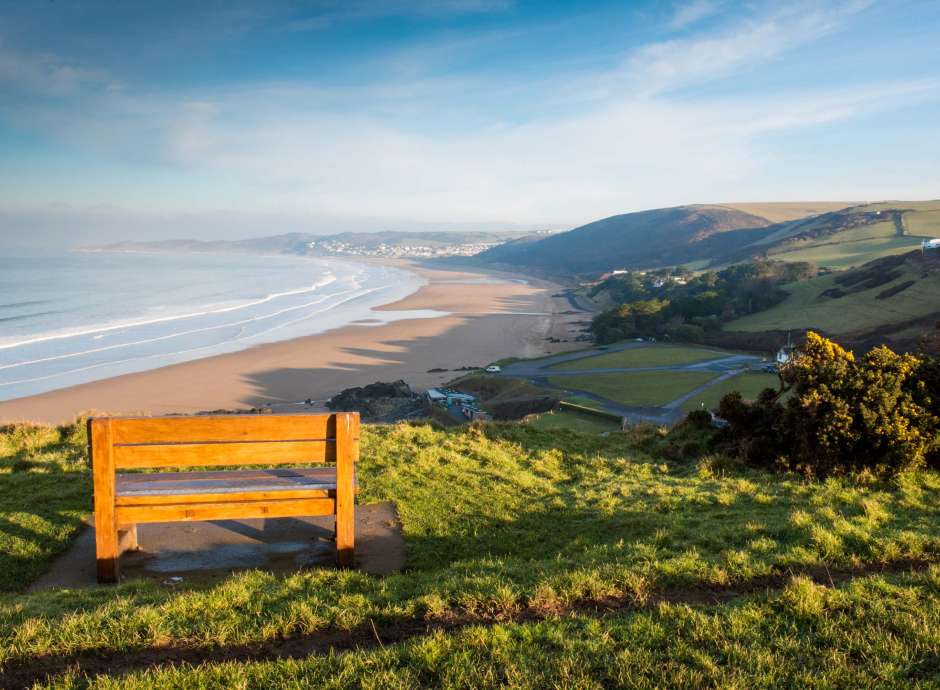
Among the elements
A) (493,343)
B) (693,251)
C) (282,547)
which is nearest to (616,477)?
(282,547)

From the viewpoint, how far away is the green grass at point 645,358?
47219 mm

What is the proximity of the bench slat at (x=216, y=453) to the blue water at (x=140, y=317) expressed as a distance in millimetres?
31452

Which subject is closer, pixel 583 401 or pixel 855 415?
pixel 855 415

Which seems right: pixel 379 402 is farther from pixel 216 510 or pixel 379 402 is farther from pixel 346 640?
A: pixel 346 640

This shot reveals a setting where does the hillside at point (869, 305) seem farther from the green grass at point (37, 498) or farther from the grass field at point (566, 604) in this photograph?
the green grass at point (37, 498)

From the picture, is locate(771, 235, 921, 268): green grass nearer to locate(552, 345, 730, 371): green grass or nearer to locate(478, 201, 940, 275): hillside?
locate(478, 201, 940, 275): hillside

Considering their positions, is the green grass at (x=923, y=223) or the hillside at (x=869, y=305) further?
the green grass at (x=923, y=223)

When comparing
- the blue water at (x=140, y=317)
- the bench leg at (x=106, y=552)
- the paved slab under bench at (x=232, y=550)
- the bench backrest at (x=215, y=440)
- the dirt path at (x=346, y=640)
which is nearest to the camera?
the dirt path at (x=346, y=640)

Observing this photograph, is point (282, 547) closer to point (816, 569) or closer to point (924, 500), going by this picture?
point (816, 569)

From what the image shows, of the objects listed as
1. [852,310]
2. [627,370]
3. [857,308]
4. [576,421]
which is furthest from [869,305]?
[576,421]

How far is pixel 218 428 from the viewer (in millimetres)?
5324

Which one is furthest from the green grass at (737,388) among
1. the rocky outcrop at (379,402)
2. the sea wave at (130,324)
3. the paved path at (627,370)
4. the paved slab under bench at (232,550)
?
the sea wave at (130,324)

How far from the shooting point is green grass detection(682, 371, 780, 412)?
116 ft

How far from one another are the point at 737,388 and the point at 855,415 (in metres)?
30.5
